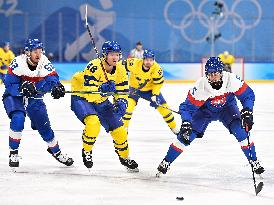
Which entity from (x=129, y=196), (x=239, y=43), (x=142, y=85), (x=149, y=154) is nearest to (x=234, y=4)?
(x=239, y=43)

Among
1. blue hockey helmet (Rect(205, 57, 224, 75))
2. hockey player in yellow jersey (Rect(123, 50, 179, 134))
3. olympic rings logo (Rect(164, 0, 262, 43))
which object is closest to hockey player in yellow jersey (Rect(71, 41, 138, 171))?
blue hockey helmet (Rect(205, 57, 224, 75))

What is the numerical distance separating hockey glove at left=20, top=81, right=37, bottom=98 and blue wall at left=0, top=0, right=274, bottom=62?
1562 centimetres

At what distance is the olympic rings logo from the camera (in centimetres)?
2211

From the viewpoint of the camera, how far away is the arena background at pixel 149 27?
21.3 meters

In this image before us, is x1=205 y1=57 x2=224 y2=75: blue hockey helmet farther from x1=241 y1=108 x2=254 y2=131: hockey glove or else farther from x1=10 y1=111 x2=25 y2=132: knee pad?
x1=10 y1=111 x2=25 y2=132: knee pad

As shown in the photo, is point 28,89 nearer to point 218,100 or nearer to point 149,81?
point 218,100

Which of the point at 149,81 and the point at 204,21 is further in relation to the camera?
the point at 204,21

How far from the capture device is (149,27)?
858 inches

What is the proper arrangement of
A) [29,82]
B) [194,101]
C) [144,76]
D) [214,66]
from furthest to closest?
1. [144,76]
2. [29,82]
3. [194,101]
4. [214,66]

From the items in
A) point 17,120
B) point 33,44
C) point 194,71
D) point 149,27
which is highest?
point 33,44

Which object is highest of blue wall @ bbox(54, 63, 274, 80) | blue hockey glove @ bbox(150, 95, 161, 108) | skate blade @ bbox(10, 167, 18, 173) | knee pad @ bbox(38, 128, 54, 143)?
knee pad @ bbox(38, 128, 54, 143)

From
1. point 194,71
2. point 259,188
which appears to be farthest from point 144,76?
point 194,71

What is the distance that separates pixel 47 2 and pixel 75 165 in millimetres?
18060

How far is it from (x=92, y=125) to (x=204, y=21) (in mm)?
18087
